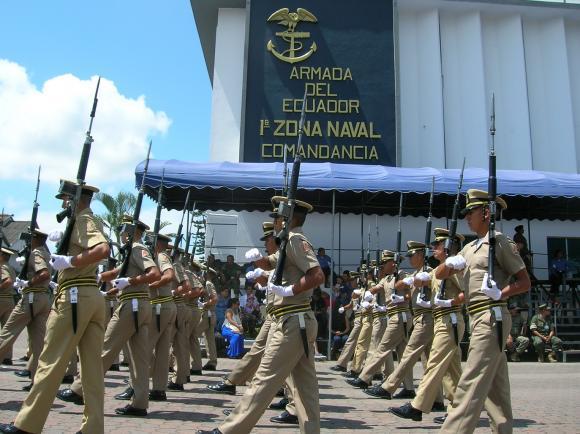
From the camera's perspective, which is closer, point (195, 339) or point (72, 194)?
point (72, 194)

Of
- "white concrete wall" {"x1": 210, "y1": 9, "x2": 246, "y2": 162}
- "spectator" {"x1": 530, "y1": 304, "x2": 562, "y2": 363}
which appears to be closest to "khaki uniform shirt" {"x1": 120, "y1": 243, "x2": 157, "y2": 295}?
"spectator" {"x1": 530, "y1": 304, "x2": 562, "y2": 363}

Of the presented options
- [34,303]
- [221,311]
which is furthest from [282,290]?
[221,311]

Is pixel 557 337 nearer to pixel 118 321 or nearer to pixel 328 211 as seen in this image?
pixel 328 211

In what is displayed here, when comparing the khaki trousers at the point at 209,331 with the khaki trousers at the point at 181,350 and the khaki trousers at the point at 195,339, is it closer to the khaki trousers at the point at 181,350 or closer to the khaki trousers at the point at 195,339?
the khaki trousers at the point at 195,339

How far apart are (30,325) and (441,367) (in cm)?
548

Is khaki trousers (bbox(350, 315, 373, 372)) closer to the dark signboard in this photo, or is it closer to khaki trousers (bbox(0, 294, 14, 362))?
khaki trousers (bbox(0, 294, 14, 362))

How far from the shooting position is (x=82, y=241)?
506 centimetres

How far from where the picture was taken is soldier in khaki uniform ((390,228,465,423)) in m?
6.57

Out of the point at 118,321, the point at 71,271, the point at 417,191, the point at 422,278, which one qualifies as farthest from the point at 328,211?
the point at 71,271

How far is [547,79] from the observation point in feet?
74.5

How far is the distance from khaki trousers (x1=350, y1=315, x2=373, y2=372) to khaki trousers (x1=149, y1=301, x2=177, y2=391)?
4.37 meters

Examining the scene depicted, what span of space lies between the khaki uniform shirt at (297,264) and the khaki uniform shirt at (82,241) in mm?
1493

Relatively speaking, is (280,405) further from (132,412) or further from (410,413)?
(132,412)

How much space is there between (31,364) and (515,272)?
20.3 ft
